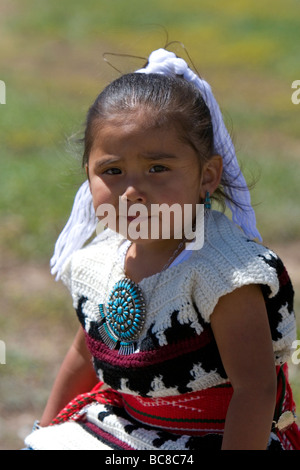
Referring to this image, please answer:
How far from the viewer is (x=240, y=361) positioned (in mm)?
1949

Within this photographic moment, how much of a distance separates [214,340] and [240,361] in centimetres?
12

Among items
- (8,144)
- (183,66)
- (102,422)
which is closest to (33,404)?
(102,422)

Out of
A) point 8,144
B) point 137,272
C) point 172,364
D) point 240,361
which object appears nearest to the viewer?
point 240,361

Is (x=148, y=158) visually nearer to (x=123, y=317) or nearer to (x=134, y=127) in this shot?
(x=134, y=127)

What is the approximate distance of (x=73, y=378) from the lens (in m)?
2.55

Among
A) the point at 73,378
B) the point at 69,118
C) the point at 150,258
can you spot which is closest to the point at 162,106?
the point at 150,258

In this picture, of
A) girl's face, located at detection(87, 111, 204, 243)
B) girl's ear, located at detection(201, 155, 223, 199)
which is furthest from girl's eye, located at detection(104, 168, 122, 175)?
girl's ear, located at detection(201, 155, 223, 199)

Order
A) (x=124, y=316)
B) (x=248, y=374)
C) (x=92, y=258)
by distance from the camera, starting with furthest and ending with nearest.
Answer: (x=92, y=258), (x=124, y=316), (x=248, y=374)

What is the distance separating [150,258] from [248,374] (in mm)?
456

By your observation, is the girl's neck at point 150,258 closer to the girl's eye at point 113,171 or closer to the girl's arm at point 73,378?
the girl's eye at point 113,171

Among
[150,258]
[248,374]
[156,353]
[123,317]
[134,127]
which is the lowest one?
[248,374]

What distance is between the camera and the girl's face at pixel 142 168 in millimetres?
2057

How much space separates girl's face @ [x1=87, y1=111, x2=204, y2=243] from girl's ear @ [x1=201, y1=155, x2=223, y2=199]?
0.06 meters
